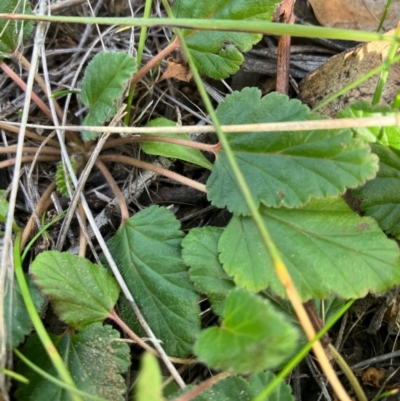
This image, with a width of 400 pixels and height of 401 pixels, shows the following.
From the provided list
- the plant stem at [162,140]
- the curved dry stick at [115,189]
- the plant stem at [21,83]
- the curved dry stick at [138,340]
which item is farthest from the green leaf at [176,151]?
the curved dry stick at [138,340]

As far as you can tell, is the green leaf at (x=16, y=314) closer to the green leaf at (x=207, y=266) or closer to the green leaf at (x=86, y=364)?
the green leaf at (x=86, y=364)

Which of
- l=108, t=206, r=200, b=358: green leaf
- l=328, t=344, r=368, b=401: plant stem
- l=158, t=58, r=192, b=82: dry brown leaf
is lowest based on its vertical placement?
l=328, t=344, r=368, b=401: plant stem

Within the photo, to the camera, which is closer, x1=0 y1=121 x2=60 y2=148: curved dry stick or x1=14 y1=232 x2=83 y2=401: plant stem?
x1=14 y1=232 x2=83 y2=401: plant stem

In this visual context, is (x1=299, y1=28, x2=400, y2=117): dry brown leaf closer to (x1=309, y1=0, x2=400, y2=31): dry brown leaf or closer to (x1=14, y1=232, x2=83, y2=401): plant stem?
(x1=309, y1=0, x2=400, y2=31): dry brown leaf

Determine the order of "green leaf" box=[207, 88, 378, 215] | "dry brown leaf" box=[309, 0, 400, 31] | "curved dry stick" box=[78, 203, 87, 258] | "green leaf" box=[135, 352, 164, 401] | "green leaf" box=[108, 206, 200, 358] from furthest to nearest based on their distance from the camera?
"dry brown leaf" box=[309, 0, 400, 31] < "curved dry stick" box=[78, 203, 87, 258] < "green leaf" box=[108, 206, 200, 358] < "green leaf" box=[207, 88, 378, 215] < "green leaf" box=[135, 352, 164, 401]

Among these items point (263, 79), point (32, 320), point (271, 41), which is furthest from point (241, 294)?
point (271, 41)

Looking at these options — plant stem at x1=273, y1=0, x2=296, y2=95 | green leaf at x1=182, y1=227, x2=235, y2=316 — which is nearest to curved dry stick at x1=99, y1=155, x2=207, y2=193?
green leaf at x1=182, y1=227, x2=235, y2=316

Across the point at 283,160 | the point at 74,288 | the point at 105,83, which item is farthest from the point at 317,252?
the point at 105,83

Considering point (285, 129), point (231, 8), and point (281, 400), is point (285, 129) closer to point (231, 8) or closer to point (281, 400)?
point (231, 8)
